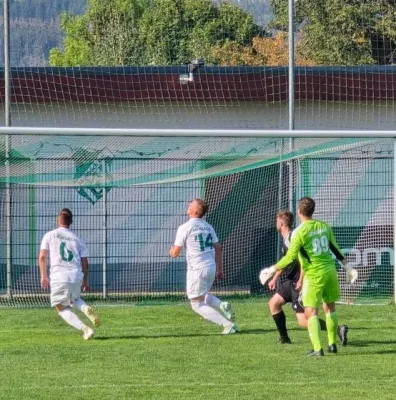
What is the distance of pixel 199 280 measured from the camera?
14234 mm

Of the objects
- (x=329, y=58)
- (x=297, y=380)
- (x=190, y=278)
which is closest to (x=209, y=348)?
(x=190, y=278)

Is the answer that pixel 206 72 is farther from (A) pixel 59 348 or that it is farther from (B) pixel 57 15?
(A) pixel 59 348

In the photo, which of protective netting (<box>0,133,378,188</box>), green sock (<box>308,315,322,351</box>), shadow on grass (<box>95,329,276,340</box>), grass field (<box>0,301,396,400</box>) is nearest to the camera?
grass field (<box>0,301,396,400</box>)

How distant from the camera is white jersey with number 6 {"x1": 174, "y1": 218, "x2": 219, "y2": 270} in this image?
46.5 feet

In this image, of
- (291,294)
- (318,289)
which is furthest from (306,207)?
(291,294)

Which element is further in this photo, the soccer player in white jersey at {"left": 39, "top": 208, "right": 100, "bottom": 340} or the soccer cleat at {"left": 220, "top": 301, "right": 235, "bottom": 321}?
the soccer cleat at {"left": 220, "top": 301, "right": 235, "bottom": 321}

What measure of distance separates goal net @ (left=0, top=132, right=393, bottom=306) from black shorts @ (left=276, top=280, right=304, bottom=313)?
14.3ft

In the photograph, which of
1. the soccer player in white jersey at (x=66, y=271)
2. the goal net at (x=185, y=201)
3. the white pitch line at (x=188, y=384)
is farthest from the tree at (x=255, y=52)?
the white pitch line at (x=188, y=384)

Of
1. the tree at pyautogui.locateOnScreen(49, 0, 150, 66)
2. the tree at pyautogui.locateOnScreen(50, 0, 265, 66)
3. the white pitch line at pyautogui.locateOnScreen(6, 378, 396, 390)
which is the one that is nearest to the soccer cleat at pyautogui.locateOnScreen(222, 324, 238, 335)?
the white pitch line at pyautogui.locateOnScreen(6, 378, 396, 390)

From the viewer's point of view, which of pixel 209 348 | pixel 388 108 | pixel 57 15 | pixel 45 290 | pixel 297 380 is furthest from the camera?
pixel 388 108

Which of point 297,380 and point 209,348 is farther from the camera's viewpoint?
point 209,348

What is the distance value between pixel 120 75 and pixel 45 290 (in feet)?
13.6

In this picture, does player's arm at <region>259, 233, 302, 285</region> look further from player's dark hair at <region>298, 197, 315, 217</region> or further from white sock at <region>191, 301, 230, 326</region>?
white sock at <region>191, 301, 230, 326</region>

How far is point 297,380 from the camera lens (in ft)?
34.8
